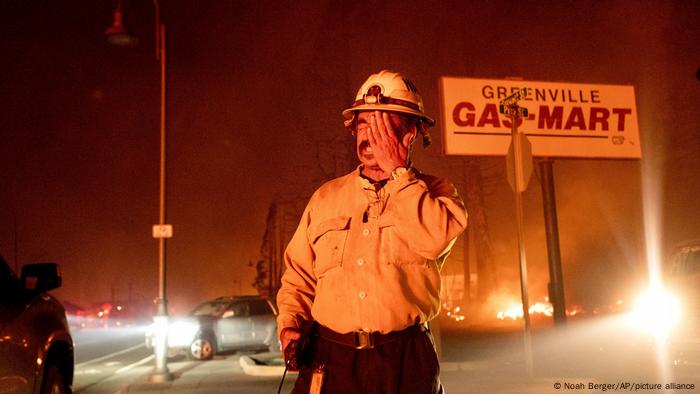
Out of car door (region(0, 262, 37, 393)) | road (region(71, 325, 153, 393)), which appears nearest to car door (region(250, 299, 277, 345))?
road (region(71, 325, 153, 393))

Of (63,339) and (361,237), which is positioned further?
(63,339)

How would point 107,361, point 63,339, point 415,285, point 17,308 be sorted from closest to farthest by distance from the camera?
point 415,285 < point 17,308 < point 63,339 < point 107,361

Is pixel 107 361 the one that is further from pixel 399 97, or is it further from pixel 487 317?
pixel 487 317

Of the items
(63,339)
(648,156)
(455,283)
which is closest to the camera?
(63,339)

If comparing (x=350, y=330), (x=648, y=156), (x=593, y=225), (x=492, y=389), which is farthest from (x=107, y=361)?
(x=593, y=225)

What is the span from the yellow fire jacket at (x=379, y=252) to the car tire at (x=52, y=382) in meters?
2.87

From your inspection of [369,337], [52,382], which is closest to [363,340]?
[369,337]

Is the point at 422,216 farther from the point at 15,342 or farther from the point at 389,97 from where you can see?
the point at 15,342

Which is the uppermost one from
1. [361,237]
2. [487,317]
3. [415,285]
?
[361,237]

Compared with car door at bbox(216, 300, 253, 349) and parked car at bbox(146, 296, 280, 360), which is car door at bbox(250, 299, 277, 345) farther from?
car door at bbox(216, 300, 253, 349)

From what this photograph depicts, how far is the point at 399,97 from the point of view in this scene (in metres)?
2.84

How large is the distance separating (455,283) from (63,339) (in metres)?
32.0


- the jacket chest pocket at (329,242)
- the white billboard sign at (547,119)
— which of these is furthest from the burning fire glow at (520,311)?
the jacket chest pocket at (329,242)

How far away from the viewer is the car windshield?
16.9 meters
